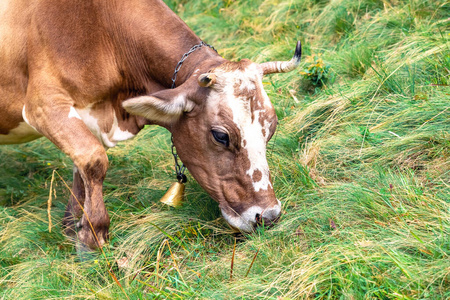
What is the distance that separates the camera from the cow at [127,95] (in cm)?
371

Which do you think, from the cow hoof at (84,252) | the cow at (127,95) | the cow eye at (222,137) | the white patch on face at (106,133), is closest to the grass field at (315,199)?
the cow hoof at (84,252)

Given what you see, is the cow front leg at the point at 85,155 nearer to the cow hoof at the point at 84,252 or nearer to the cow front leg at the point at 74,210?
the cow hoof at the point at 84,252

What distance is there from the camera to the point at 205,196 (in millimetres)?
4371

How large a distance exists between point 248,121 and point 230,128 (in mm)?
140

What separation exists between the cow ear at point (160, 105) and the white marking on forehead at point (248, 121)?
220 mm

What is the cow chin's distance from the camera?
3685 millimetres

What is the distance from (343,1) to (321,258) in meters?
4.62

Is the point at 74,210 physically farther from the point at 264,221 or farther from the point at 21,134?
the point at 264,221

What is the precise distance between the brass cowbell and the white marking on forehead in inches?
33.2

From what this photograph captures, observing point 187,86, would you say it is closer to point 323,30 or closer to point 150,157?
point 150,157

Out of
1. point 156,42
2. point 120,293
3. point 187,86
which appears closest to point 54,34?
point 156,42

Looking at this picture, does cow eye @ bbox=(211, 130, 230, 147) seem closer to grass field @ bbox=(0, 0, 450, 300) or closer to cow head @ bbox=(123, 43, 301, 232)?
cow head @ bbox=(123, 43, 301, 232)

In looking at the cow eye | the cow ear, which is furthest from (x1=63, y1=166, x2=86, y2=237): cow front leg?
the cow eye

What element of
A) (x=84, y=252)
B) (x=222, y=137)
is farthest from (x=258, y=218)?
(x=84, y=252)
